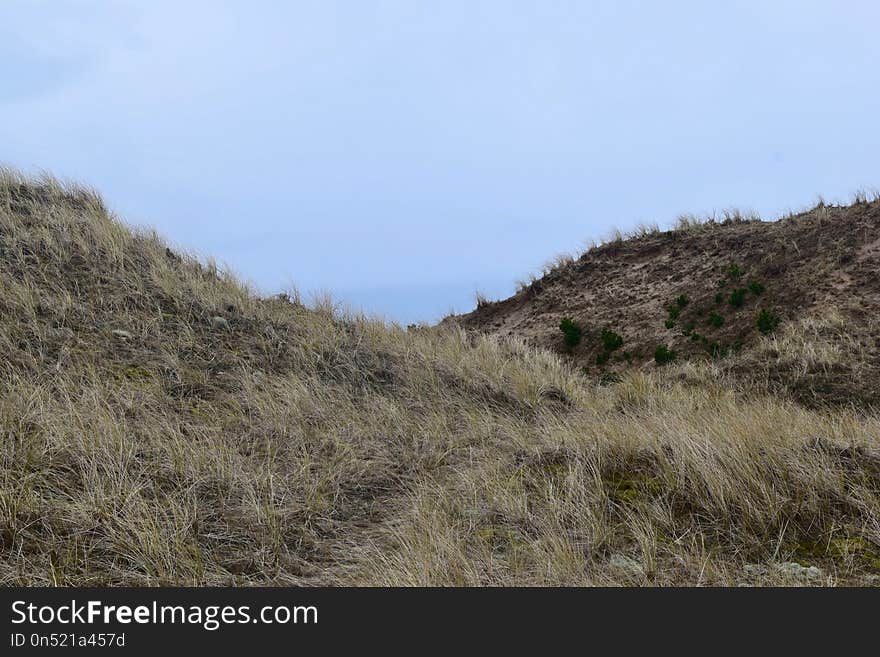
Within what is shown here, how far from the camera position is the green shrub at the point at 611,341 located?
14.7 m

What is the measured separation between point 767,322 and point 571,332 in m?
4.37

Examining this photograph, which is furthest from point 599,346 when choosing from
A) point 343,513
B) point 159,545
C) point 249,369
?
point 159,545

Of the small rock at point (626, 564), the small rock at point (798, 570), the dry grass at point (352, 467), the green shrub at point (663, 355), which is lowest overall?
the small rock at point (798, 570)

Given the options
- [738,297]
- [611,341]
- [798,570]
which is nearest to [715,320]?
[738,297]

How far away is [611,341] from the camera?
14.8m

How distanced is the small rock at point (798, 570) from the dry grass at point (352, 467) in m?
0.05

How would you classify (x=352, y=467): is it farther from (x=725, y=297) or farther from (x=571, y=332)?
(x=725, y=297)

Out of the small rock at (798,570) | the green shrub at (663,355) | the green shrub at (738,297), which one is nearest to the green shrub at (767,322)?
the green shrub at (738,297)

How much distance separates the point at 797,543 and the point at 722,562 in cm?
80

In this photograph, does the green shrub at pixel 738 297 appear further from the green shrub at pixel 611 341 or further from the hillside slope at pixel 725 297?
the green shrub at pixel 611 341

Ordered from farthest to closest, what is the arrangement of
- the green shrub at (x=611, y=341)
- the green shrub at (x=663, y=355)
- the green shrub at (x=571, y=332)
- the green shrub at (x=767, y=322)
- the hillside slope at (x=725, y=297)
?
the green shrub at (x=571, y=332) → the green shrub at (x=611, y=341) → the green shrub at (x=663, y=355) → the green shrub at (x=767, y=322) → the hillside slope at (x=725, y=297)

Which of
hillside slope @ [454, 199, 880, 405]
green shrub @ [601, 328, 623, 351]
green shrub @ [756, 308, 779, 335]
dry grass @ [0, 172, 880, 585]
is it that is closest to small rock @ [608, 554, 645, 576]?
dry grass @ [0, 172, 880, 585]

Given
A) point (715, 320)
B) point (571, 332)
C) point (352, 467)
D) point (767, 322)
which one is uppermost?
point (571, 332)

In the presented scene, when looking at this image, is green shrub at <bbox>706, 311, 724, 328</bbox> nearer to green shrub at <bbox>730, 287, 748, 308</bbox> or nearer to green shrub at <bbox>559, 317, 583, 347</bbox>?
green shrub at <bbox>730, 287, 748, 308</bbox>
